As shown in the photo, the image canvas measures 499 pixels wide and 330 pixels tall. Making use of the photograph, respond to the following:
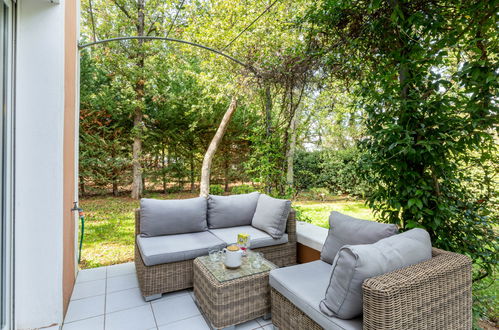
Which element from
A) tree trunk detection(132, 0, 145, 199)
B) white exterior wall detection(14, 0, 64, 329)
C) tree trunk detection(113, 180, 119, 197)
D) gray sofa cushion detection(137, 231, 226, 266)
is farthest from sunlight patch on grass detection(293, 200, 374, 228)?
tree trunk detection(113, 180, 119, 197)

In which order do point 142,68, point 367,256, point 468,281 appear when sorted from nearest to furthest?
1. point 367,256
2. point 468,281
3. point 142,68

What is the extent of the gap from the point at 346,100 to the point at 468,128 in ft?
12.1

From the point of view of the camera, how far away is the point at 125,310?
2252mm

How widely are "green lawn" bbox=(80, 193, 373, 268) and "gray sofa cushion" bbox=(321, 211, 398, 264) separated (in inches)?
37.0

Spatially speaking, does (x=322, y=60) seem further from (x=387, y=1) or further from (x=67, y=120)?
(x=67, y=120)

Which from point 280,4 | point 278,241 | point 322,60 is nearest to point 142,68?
point 280,4

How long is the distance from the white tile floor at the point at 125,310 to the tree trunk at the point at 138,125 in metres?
4.91

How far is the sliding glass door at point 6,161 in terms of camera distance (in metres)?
1.62

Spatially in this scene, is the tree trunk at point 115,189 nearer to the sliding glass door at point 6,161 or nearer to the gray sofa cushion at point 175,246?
the gray sofa cushion at point 175,246

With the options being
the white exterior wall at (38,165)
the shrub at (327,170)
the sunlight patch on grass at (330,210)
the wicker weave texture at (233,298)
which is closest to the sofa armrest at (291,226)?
the wicker weave texture at (233,298)

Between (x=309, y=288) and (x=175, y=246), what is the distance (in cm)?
141

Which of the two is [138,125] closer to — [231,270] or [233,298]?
[231,270]

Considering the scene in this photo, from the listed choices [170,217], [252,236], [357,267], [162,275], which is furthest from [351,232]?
[170,217]

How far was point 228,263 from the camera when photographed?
2129 millimetres
